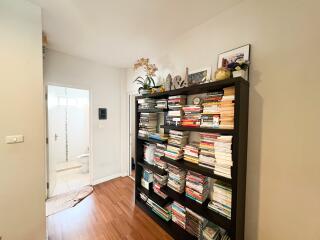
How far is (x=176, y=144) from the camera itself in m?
1.82

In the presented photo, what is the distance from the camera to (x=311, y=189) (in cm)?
106

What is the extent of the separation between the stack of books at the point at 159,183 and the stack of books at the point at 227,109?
1.19 meters

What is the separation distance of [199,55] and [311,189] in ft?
5.49

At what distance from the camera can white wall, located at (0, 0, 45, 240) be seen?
4.44ft

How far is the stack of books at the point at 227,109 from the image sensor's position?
1.27m

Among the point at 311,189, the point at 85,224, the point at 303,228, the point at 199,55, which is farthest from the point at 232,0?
the point at 85,224

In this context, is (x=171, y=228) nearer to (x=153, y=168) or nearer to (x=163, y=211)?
(x=163, y=211)

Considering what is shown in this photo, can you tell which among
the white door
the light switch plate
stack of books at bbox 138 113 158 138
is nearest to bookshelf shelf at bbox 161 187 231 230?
stack of books at bbox 138 113 158 138

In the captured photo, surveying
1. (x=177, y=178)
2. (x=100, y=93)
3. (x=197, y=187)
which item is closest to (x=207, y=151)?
(x=197, y=187)

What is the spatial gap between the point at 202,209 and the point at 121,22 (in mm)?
2378

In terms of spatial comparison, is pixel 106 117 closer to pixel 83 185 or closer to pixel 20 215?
pixel 83 185

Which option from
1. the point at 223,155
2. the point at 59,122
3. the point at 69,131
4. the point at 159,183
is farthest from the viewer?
the point at 69,131

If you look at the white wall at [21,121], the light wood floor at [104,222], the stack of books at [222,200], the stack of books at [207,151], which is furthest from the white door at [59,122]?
the stack of books at [222,200]

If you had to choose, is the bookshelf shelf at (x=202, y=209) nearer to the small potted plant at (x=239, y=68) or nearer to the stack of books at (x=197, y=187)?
the stack of books at (x=197, y=187)
